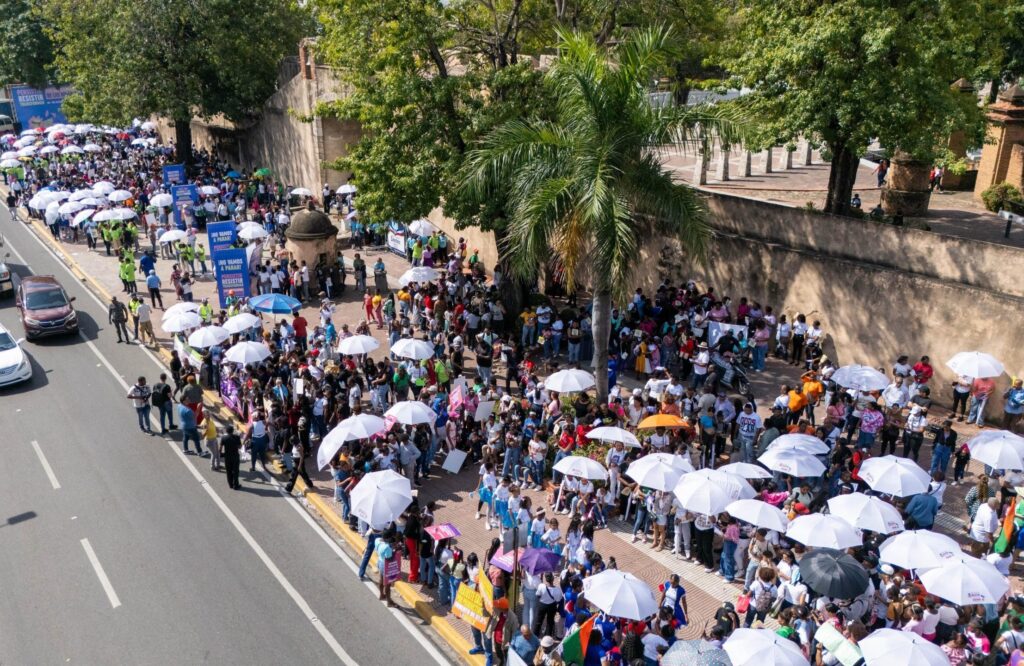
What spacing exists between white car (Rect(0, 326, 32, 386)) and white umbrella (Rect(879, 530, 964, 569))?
66.8 feet

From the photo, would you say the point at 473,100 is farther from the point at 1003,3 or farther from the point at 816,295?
the point at 1003,3

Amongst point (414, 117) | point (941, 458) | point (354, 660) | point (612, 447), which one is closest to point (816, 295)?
point (941, 458)

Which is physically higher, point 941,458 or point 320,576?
point 941,458

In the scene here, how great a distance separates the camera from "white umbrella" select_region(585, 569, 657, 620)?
10.4 meters

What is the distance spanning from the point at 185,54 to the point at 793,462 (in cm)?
3703

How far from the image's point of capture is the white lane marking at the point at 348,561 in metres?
12.3

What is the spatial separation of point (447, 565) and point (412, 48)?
1424cm

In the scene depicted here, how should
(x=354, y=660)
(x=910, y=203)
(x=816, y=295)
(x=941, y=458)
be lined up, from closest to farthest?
(x=354, y=660), (x=941, y=458), (x=816, y=295), (x=910, y=203)

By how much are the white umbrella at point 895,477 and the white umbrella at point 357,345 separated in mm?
10772

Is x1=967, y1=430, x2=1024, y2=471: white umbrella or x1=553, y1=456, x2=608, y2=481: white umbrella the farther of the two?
x1=553, y1=456, x2=608, y2=481: white umbrella

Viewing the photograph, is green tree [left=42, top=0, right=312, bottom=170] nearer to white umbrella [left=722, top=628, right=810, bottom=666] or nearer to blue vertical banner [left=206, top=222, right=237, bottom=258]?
blue vertical banner [left=206, top=222, right=237, bottom=258]

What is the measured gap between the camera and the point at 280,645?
40.5ft

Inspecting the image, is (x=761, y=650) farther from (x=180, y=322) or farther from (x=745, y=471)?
(x=180, y=322)

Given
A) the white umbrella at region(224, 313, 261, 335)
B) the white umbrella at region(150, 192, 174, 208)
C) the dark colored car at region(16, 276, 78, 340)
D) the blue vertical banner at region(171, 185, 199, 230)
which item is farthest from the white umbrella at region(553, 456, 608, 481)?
the white umbrella at region(150, 192, 174, 208)
